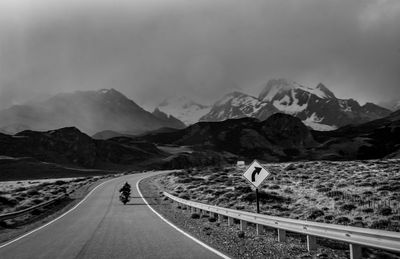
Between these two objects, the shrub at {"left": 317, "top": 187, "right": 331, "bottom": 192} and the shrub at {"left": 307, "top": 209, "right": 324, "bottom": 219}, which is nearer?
the shrub at {"left": 307, "top": 209, "right": 324, "bottom": 219}

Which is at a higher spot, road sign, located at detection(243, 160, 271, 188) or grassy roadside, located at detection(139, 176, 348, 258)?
road sign, located at detection(243, 160, 271, 188)

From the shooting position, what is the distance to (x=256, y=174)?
18312mm

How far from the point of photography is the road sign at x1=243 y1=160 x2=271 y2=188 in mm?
18125

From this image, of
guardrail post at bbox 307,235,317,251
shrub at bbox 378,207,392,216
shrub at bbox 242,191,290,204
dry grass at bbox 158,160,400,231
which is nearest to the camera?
guardrail post at bbox 307,235,317,251

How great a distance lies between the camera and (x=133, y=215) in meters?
22.6

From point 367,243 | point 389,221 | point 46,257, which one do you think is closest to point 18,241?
point 46,257

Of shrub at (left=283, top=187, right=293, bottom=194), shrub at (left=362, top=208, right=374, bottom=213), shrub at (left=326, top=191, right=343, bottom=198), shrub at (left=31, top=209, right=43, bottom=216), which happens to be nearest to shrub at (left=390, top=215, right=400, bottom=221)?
shrub at (left=362, top=208, right=374, bottom=213)

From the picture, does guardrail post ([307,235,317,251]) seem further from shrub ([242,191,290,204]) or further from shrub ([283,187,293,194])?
shrub ([283,187,293,194])

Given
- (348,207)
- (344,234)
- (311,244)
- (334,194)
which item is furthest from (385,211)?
(344,234)

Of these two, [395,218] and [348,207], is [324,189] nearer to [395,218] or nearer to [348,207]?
[348,207]

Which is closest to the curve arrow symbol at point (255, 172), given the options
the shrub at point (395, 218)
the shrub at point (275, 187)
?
the shrub at point (395, 218)

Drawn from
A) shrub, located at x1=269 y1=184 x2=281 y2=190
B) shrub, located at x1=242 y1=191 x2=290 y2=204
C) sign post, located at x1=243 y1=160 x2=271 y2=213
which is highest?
sign post, located at x1=243 y1=160 x2=271 y2=213

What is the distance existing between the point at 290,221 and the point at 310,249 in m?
0.92

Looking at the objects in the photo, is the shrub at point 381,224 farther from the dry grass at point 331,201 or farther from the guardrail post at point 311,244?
the guardrail post at point 311,244
